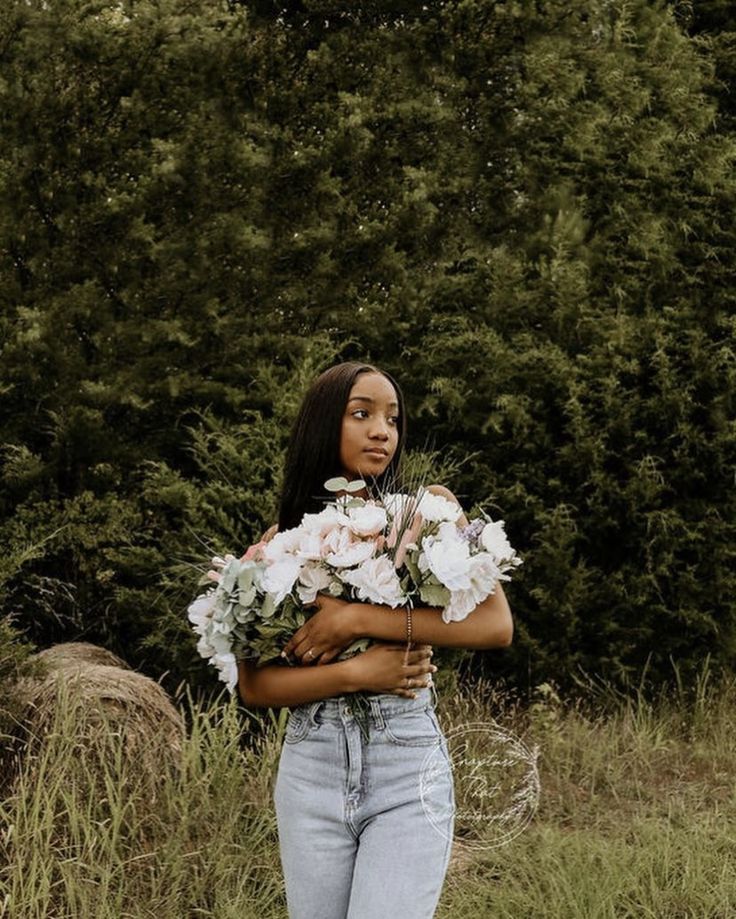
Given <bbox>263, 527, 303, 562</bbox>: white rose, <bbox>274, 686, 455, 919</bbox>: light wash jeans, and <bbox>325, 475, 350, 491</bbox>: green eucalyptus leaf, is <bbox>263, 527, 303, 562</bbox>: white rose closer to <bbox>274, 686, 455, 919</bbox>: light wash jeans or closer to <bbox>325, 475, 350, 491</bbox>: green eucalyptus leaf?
<bbox>325, 475, 350, 491</bbox>: green eucalyptus leaf

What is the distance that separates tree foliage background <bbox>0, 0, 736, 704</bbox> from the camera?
21.2 ft

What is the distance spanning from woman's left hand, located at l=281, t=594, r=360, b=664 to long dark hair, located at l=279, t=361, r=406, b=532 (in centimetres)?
42

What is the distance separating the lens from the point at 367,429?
290cm

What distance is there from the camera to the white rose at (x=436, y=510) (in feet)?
8.37

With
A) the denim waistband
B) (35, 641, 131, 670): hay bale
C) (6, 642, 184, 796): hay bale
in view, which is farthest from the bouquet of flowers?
(35, 641, 131, 670): hay bale

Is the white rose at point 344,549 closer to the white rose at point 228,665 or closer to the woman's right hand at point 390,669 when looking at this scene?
the woman's right hand at point 390,669

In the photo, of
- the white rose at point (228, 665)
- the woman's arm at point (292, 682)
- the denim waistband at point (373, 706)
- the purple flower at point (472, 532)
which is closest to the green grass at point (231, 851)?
the white rose at point (228, 665)

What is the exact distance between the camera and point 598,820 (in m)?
5.00

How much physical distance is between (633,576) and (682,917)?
9.24 feet

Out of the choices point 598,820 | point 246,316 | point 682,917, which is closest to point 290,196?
point 246,316

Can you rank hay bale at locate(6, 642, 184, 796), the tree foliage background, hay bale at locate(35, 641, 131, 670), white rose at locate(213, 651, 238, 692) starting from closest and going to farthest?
white rose at locate(213, 651, 238, 692) → hay bale at locate(6, 642, 184, 796) → hay bale at locate(35, 641, 131, 670) → the tree foliage background

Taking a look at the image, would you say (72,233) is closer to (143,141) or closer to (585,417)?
(143,141)

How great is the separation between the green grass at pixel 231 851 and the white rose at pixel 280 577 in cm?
174

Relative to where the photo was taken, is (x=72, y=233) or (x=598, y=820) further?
(x=72, y=233)
